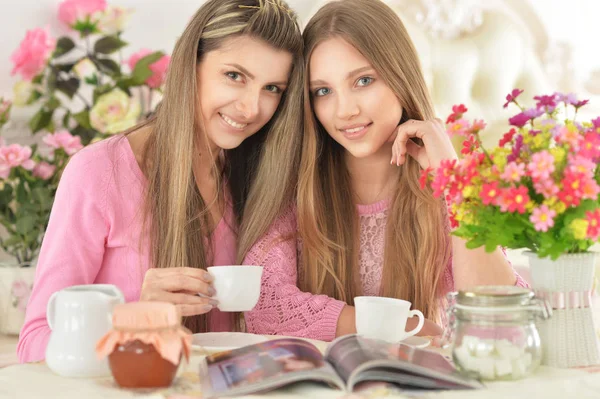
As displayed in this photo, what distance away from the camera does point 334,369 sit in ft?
3.20

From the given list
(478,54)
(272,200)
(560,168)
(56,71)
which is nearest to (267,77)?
(272,200)

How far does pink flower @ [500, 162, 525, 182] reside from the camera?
0.98m

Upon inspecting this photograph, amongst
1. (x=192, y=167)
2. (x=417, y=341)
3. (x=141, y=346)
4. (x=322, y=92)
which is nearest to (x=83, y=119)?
(x=192, y=167)

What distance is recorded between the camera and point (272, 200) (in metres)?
1.75

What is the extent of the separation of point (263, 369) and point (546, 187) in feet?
1.41

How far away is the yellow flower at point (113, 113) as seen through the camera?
2523mm

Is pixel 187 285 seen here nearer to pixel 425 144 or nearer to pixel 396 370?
pixel 396 370

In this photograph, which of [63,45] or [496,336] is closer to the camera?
[496,336]

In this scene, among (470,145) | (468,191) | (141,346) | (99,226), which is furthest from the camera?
(99,226)

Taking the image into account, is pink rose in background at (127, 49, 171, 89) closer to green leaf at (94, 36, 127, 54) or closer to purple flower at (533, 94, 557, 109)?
green leaf at (94, 36, 127, 54)

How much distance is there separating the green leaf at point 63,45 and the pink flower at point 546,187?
2.05 metres

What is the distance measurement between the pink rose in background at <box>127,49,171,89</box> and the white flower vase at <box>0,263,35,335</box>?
770 mm

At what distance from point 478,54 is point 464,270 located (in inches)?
61.5

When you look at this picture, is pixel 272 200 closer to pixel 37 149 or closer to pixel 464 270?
pixel 464 270
